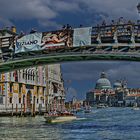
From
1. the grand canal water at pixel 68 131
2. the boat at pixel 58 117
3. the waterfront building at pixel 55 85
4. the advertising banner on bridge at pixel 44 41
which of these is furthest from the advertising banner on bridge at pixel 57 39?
the waterfront building at pixel 55 85

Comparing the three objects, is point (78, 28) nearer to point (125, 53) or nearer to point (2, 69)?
point (125, 53)

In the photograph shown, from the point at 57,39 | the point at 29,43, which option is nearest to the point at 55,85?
the point at 29,43

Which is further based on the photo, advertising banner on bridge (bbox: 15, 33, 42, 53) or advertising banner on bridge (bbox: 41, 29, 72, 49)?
advertising banner on bridge (bbox: 15, 33, 42, 53)

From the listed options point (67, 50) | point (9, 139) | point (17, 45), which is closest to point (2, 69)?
point (17, 45)

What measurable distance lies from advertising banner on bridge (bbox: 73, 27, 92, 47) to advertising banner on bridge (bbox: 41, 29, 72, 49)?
1.42 ft

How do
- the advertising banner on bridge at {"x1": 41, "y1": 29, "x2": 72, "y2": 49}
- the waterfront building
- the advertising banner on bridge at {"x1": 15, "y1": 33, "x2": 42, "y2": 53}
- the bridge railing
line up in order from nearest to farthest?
the bridge railing → the advertising banner on bridge at {"x1": 41, "y1": 29, "x2": 72, "y2": 49} → the advertising banner on bridge at {"x1": 15, "y1": 33, "x2": 42, "y2": 53} → the waterfront building

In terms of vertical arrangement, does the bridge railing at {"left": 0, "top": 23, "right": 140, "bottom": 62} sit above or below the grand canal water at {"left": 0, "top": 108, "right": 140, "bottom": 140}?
above

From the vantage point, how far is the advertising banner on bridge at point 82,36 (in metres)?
35.5

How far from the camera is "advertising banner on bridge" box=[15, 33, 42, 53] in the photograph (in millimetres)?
37531

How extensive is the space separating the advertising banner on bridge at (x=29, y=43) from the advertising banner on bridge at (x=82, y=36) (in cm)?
292

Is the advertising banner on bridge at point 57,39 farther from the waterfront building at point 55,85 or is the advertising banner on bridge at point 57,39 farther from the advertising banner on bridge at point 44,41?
the waterfront building at point 55,85

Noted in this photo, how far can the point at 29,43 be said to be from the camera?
3806 centimetres

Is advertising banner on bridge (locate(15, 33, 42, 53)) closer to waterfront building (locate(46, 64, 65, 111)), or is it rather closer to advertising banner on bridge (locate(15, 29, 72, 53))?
advertising banner on bridge (locate(15, 29, 72, 53))

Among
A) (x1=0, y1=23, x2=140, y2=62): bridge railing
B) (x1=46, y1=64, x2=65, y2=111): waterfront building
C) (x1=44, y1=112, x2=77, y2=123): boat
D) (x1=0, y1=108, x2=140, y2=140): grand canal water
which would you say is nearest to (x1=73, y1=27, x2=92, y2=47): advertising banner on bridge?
(x1=0, y1=23, x2=140, y2=62): bridge railing
